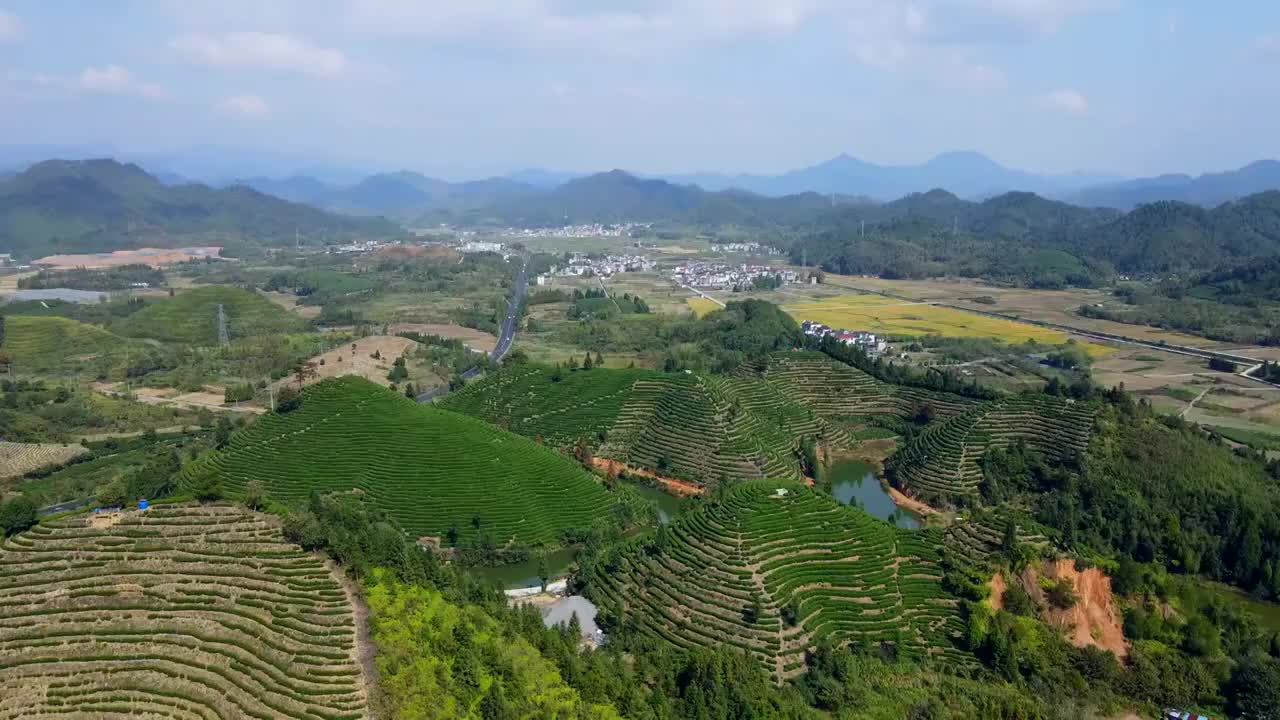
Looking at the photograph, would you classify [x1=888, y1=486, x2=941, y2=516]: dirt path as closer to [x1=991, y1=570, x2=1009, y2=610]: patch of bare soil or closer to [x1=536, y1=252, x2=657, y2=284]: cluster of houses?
[x1=991, y1=570, x2=1009, y2=610]: patch of bare soil

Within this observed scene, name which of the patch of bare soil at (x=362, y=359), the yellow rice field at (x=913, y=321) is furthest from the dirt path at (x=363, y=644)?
the yellow rice field at (x=913, y=321)

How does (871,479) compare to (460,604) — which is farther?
(871,479)

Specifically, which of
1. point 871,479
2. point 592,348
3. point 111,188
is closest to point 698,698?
point 871,479

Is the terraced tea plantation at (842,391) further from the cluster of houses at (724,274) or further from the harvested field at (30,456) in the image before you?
the cluster of houses at (724,274)

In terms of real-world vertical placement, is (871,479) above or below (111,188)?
below

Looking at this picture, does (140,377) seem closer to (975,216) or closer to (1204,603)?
(1204,603)

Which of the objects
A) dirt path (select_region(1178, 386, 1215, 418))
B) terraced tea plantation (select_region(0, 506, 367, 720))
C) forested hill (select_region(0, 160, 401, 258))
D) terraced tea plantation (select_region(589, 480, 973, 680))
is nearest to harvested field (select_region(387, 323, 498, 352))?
terraced tea plantation (select_region(589, 480, 973, 680))
